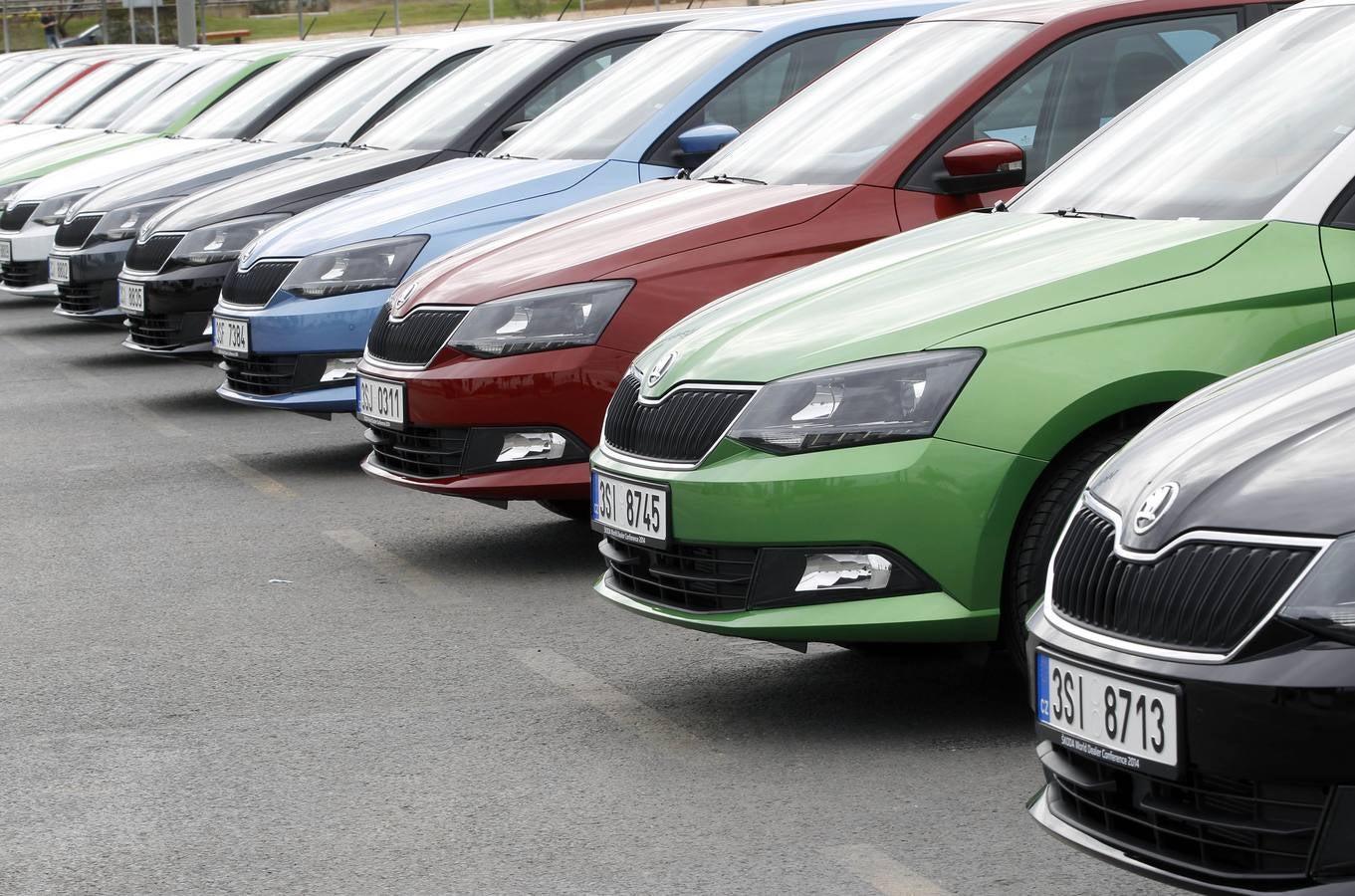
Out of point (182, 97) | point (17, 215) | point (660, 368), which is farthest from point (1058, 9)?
point (182, 97)

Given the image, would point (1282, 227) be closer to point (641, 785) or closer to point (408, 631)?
point (641, 785)

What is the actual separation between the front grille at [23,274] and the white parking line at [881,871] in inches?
487

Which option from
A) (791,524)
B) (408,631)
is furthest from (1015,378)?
(408,631)

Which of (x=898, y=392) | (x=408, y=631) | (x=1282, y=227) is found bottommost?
(x=408, y=631)

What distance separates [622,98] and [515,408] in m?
2.53

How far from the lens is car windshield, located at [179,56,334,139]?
14906 mm

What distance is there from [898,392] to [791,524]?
39cm

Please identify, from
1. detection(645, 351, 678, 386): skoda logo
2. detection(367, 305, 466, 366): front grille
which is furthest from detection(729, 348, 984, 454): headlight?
detection(367, 305, 466, 366): front grille

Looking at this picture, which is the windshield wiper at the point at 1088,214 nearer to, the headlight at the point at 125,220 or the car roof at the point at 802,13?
the car roof at the point at 802,13

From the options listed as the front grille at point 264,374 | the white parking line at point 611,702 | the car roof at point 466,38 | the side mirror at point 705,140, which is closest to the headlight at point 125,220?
the car roof at point 466,38

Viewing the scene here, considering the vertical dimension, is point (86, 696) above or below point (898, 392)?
below

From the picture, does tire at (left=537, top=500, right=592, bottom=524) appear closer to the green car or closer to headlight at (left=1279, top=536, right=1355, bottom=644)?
the green car

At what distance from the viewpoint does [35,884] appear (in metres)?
4.02

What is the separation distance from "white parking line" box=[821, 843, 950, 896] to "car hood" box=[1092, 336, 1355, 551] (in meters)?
0.88
